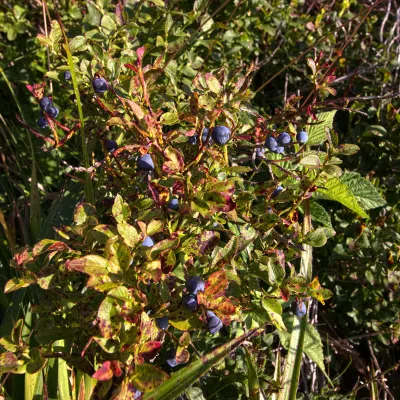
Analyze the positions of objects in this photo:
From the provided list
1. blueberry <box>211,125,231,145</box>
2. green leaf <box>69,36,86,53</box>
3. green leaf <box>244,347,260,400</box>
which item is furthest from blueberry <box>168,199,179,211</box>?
green leaf <box>69,36,86,53</box>

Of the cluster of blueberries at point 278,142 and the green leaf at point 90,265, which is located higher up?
the green leaf at point 90,265

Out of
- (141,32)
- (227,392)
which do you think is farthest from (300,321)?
(141,32)

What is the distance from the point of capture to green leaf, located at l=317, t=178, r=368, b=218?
5.00 feet

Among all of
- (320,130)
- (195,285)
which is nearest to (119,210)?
(195,285)

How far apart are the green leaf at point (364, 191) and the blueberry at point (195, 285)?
0.83 metres

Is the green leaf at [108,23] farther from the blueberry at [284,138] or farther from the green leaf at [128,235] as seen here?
the green leaf at [128,235]

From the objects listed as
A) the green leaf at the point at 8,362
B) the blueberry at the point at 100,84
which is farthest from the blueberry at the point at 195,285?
the blueberry at the point at 100,84

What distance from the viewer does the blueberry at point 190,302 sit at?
3.26 feet

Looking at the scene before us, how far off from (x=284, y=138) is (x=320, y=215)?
405 mm

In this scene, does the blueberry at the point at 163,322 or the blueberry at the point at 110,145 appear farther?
the blueberry at the point at 110,145

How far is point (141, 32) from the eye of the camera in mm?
1728

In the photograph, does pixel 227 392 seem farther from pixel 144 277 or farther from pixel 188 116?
pixel 188 116

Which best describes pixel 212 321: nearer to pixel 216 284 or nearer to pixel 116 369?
pixel 216 284

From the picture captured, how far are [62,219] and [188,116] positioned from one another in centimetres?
66
